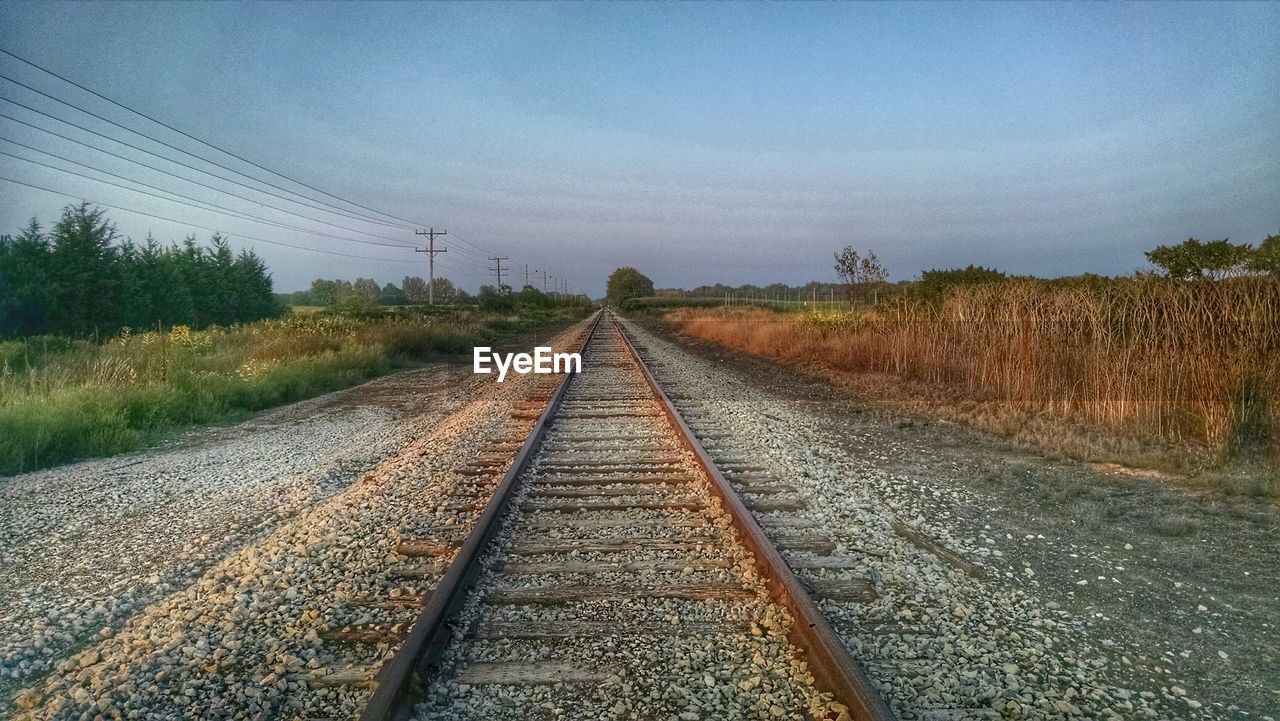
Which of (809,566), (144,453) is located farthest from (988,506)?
(144,453)

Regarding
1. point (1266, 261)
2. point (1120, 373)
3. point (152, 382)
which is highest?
point (1266, 261)

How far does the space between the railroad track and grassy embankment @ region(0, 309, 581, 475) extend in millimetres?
5593

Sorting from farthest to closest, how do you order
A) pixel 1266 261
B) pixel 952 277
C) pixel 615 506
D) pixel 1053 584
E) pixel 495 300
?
1. pixel 495 300
2. pixel 952 277
3. pixel 1266 261
4. pixel 615 506
5. pixel 1053 584

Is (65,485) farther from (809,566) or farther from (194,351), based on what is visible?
(194,351)

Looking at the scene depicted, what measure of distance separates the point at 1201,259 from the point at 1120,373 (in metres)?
5.65

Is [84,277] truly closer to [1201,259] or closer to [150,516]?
[150,516]

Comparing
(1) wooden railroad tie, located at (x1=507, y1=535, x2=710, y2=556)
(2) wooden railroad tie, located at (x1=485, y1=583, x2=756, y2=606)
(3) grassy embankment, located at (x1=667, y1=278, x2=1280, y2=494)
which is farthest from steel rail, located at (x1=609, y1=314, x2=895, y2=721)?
(3) grassy embankment, located at (x1=667, y1=278, x2=1280, y2=494)

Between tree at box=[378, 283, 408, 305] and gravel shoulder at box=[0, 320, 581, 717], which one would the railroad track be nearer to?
gravel shoulder at box=[0, 320, 581, 717]

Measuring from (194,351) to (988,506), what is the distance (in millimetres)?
18835

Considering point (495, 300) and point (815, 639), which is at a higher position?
point (495, 300)

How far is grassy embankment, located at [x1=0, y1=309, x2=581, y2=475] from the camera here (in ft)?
28.3

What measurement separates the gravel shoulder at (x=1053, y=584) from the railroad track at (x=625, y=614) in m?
0.38

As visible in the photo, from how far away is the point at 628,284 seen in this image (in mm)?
171875

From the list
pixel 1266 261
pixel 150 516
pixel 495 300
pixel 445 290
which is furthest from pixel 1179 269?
pixel 445 290
